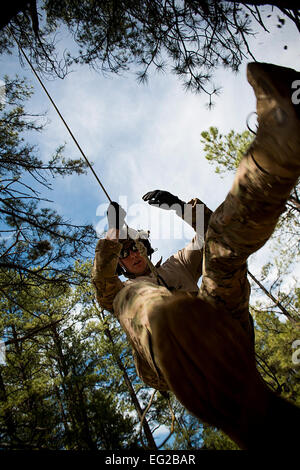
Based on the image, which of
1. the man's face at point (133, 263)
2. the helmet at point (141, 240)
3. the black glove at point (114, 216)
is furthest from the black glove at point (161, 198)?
the man's face at point (133, 263)

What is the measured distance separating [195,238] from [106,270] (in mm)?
984

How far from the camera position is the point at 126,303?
4.37 feet

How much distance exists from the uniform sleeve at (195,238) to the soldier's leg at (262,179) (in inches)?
35.2

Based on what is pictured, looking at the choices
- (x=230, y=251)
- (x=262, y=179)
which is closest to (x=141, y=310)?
(x=230, y=251)

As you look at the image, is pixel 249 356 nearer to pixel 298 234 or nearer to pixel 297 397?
pixel 297 397

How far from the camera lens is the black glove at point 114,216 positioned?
1.80 meters

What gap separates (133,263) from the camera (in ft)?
7.72

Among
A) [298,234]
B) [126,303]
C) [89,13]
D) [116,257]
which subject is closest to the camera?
[126,303]

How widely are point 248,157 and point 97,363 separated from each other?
34.3 feet

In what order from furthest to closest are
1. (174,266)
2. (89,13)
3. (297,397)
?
(297,397) < (89,13) < (174,266)

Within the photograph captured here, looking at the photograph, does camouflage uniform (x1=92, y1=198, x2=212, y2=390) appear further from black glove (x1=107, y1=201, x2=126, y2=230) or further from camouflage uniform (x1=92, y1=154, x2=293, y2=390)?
black glove (x1=107, y1=201, x2=126, y2=230)

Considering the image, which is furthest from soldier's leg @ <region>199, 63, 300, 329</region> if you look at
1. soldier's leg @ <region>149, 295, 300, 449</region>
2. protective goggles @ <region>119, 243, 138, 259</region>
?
protective goggles @ <region>119, 243, 138, 259</region>

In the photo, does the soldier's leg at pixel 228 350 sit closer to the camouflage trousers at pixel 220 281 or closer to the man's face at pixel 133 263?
the camouflage trousers at pixel 220 281

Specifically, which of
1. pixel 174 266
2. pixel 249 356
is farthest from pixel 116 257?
pixel 249 356
